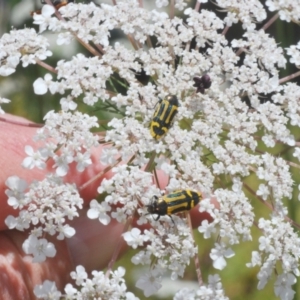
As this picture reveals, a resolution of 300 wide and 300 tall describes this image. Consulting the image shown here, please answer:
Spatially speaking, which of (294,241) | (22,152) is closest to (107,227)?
(22,152)

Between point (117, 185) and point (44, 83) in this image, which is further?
point (44, 83)

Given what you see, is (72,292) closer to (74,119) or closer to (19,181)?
(19,181)

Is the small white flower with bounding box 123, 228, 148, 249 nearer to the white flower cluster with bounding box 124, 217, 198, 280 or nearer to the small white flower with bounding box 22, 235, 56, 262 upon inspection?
the white flower cluster with bounding box 124, 217, 198, 280

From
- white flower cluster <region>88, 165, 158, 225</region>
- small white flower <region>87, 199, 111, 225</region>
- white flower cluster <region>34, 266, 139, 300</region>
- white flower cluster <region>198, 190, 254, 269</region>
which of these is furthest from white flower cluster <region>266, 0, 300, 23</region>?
white flower cluster <region>34, 266, 139, 300</region>

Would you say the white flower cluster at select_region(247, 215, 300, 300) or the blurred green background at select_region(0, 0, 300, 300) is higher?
the white flower cluster at select_region(247, 215, 300, 300)

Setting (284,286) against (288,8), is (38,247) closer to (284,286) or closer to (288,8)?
(284,286)

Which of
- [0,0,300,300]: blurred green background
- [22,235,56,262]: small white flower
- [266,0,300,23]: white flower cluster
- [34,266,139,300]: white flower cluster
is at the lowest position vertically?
[0,0,300,300]: blurred green background

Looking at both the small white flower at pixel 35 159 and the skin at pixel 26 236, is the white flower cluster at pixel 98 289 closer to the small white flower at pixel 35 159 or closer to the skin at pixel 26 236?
the skin at pixel 26 236
